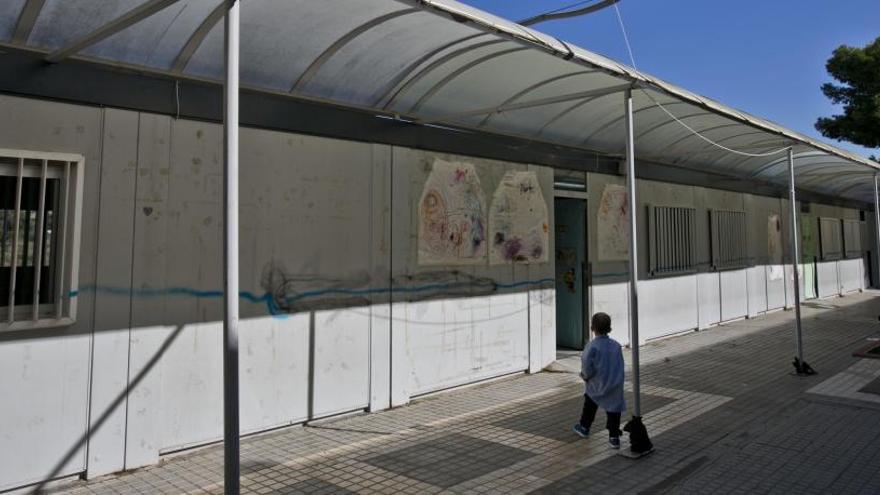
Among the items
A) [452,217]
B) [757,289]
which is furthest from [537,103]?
[757,289]

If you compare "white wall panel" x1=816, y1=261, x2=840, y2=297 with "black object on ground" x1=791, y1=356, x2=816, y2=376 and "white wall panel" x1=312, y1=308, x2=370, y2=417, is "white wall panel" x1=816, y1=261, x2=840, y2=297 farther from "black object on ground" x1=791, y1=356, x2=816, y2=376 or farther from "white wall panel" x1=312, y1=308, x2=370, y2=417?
"white wall panel" x1=312, y1=308, x2=370, y2=417

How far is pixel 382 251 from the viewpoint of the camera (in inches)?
263

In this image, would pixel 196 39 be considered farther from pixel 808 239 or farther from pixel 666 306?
pixel 808 239

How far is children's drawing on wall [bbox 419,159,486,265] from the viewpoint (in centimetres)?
720

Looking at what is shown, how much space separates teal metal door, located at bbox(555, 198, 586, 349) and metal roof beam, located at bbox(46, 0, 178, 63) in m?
7.60

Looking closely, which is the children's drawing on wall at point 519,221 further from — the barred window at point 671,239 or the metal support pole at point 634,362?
the barred window at point 671,239

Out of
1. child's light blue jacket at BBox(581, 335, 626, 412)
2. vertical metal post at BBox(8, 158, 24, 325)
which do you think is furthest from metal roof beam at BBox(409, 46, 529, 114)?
vertical metal post at BBox(8, 158, 24, 325)

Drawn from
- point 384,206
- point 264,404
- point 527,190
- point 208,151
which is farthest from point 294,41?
point 527,190

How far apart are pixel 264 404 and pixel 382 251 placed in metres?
2.08

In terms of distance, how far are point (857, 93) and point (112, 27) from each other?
655 inches

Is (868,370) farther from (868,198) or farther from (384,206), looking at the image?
(868,198)

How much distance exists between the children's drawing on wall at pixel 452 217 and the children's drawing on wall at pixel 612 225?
3.16 metres

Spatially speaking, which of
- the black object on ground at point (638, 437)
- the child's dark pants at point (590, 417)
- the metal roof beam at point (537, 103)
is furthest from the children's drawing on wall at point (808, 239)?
the black object on ground at point (638, 437)

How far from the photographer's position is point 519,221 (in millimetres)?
8484
